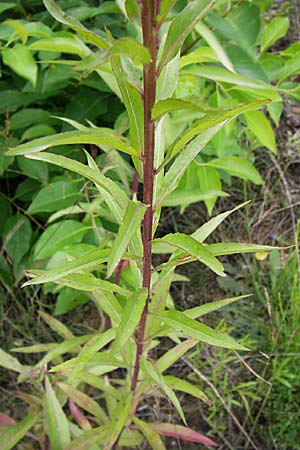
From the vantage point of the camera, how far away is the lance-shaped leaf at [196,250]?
2.05 ft

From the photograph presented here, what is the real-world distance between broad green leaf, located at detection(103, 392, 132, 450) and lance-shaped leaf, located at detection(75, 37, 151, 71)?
69 cm

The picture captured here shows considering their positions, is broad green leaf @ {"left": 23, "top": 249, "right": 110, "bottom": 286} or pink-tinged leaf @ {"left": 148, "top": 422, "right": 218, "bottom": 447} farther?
pink-tinged leaf @ {"left": 148, "top": 422, "right": 218, "bottom": 447}

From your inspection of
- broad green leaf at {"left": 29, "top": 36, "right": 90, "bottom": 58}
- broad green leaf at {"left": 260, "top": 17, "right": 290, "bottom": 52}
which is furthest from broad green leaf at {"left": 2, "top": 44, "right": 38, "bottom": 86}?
broad green leaf at {"left": 260, "top": 17, "right": 290, "bottom": 52}

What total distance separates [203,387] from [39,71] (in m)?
0.94

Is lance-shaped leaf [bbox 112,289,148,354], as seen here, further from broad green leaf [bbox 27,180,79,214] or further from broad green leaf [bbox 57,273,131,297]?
A: broad green leaf [bbox 27,180,79,214]

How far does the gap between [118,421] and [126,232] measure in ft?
1.68

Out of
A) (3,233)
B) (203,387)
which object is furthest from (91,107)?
(203,387)

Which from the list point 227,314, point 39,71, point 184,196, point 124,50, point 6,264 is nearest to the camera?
point 124,50

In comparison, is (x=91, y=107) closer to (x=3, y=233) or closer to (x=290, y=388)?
(x=3, y=233)

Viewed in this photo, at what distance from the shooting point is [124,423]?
100 cm

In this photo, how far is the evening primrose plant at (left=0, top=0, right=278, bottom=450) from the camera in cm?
55

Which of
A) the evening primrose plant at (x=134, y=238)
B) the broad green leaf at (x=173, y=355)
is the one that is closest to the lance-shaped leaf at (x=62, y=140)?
the evening primrose plant at (x=134, y=238)

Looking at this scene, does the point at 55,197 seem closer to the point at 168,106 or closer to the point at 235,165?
the point at 235,165

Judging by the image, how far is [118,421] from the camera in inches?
38.9
